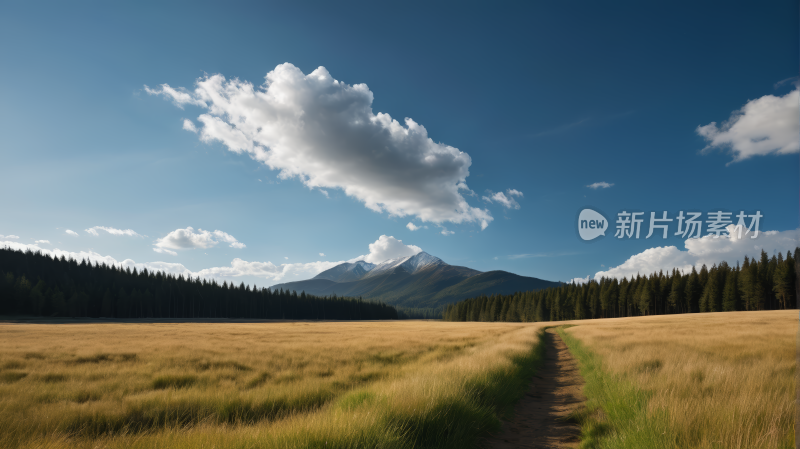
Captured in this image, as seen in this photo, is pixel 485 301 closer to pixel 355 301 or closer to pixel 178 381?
pixel 355 301

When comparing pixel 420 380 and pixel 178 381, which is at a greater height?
pixel 420 380

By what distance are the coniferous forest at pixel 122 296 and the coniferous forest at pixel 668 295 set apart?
8450 centimetres

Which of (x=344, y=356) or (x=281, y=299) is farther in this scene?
(x=281, y=299)

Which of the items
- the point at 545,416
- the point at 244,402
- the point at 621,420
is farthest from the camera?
the point at 545,416

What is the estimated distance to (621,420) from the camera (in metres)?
6.51

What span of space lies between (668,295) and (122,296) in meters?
155

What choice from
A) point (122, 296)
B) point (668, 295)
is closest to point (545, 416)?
point (668, 295)

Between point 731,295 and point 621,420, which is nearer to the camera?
point 621,420

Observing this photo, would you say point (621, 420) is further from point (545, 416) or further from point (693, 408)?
point (545, 416)

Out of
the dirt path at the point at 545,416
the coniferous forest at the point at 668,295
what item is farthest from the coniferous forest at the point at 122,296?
the dirt path at the point at 545,416

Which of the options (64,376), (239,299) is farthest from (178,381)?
(239,299)

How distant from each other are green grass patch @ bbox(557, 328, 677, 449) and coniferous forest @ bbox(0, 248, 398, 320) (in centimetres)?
12417

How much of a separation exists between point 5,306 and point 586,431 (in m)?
134

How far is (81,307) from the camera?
302 ft
